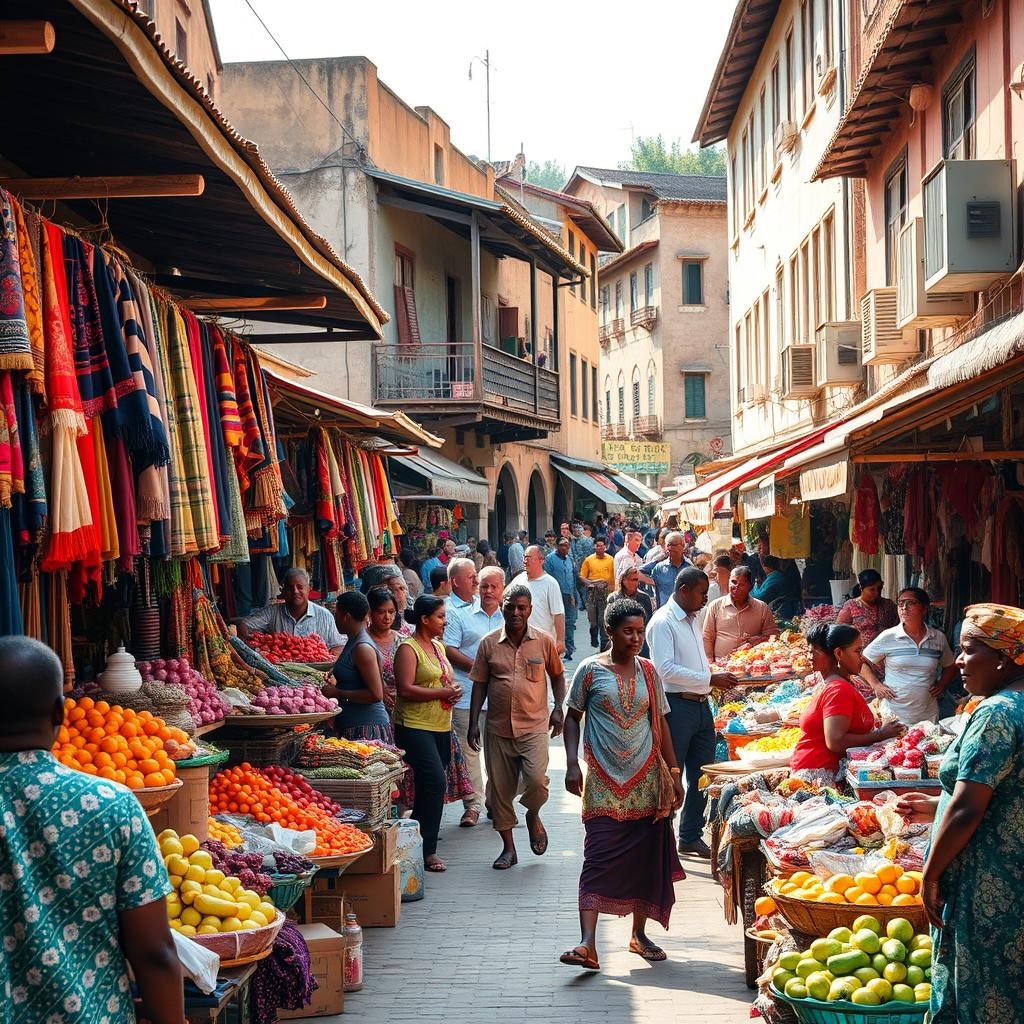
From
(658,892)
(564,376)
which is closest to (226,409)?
(658,892)

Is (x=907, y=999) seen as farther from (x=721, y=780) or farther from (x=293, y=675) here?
(x=293, y=675)

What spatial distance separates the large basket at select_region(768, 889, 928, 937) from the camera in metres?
5.58

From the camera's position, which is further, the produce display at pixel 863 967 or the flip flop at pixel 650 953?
the flip flop at pixel 650 953

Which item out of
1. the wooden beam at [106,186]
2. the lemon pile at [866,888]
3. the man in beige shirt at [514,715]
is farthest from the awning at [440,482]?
the lemon pile at [866,888]

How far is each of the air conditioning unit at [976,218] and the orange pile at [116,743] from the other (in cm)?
658

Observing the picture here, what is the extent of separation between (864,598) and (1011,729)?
758 cm

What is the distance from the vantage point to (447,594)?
1245cm

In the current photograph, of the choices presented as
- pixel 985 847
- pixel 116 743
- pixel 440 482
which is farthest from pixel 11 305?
pixel 440 482

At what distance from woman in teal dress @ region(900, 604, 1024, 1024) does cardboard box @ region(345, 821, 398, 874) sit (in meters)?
3.97

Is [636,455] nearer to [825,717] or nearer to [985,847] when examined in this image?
[825,717]

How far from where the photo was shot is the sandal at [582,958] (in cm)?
710

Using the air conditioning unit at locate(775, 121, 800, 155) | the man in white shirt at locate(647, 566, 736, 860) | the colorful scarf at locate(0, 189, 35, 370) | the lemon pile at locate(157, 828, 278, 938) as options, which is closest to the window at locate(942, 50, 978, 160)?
the man in white shirt at locate(647, 566, 736, 860)

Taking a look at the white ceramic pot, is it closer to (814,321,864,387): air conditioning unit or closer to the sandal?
the sandal

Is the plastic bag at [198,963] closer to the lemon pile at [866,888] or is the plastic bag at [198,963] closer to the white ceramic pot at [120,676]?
Answer: the white ceramic pot at [120,676]
